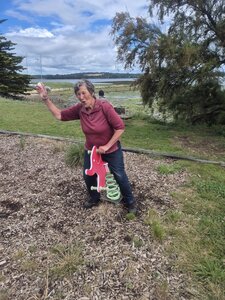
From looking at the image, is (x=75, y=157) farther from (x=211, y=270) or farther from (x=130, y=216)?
(x=211, y=270)

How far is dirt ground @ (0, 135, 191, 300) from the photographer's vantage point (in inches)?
103

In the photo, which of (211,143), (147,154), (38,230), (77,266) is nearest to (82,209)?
(38,230)

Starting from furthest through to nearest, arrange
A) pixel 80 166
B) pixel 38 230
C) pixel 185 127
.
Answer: pixel 185 127, pixel 80 166, pixel 38 230

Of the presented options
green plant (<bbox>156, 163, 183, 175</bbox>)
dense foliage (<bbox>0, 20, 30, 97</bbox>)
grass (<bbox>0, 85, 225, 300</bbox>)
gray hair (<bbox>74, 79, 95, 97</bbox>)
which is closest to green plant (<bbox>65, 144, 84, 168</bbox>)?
grass (<bbox>0, 85, 225, 300</bbox>)

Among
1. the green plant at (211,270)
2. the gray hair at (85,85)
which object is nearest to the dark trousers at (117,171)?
the gray hair at (85,85)

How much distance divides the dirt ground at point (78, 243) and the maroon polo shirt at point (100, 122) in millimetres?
965

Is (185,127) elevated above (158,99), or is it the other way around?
(158,99)

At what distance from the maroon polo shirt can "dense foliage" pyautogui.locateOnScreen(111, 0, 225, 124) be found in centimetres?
552

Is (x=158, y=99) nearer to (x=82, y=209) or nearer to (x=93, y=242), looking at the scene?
(x=82, y=209)

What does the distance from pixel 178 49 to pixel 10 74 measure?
69.4 ft

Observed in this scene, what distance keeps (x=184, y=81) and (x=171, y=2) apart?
2.40m

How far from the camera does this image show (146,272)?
2.75 meters

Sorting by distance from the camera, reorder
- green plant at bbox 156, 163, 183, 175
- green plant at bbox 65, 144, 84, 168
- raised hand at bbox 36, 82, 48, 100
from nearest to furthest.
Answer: raised hand at bbox 36, 82, 48, 100 < green plant at bbox 156, 163, 183, 175 < green plant at bbox 65, 144, 84, 168

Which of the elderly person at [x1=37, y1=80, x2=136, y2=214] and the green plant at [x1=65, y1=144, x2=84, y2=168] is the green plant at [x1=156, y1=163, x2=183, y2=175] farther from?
the elderly person at [x1=37, y1=80, x2=136, y2=214]
